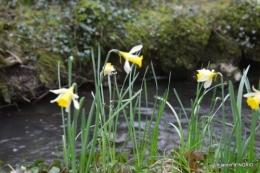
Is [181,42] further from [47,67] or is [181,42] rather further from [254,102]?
[254,102]

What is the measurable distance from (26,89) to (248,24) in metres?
3.03

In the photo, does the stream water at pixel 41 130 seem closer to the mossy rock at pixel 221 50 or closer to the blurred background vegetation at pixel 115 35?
the blurred background vegetation at pixel 115 35

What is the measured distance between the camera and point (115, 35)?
464 centimetres

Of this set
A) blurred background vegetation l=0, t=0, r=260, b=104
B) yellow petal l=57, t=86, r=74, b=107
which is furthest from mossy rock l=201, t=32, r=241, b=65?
yellow petal l=57, t=86, r=74, b=107

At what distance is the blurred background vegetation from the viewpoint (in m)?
3.92

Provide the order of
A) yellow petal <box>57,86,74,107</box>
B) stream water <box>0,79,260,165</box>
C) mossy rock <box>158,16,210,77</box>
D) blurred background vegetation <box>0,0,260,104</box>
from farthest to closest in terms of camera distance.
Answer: mossy rock <box>158,16,210,77</box> → blurred background vegetation <box>0,0,260,104</box> → stream water <box>0,79,260,165</box> → yellow petal <box>57,86,74,107</box>

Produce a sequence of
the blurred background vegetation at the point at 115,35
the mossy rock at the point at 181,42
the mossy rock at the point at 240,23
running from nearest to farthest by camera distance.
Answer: the blurred background vegetation at the point at 115,35, the mossy rock at the point at 181,42, the mossy rock at the point at 240,23

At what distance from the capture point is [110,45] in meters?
4.65

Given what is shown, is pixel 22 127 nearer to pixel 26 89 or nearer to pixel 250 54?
pixel 26 89

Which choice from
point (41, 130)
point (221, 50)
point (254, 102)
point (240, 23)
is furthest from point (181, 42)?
point (254, 102)

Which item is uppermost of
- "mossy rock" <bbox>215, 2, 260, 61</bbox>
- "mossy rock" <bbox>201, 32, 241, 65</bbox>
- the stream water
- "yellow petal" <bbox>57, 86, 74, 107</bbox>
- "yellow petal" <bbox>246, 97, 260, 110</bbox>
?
"yellow petal" <bbox>57, 86, 74, 107</bbox>

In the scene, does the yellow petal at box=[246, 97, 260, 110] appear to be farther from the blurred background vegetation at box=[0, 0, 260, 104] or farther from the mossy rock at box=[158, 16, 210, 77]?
the mossy rock at box=[158, 16, 210, 77]

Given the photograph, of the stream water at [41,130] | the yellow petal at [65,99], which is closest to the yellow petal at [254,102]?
the yellow petal at [65,99]

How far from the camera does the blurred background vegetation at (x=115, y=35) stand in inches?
154
